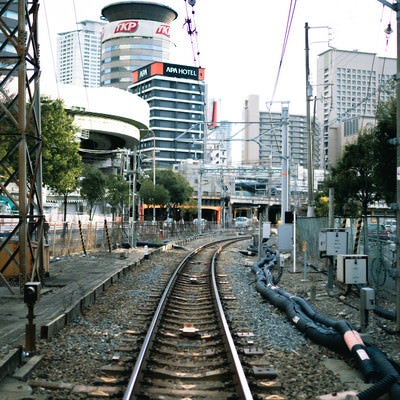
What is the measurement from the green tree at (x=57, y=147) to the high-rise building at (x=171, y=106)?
84956mm

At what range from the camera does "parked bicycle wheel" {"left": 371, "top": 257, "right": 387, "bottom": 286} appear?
11391 mm

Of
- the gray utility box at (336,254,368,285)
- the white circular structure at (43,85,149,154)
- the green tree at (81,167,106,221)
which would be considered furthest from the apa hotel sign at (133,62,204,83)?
the gray utility box at (336,254,368,285)

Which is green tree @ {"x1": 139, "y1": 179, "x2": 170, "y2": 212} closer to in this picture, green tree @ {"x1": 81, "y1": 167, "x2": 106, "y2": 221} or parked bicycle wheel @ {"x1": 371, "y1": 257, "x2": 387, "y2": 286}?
green tree @ {"x1": 81, "y1": 167, "x2": 106, "y2": 221}

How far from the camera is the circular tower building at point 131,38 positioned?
140000mm

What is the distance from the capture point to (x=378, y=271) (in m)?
11.7

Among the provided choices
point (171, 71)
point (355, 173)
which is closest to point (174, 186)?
point (355, 173)

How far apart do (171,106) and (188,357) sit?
11613 centimetres

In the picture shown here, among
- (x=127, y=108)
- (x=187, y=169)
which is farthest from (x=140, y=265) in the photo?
(x=187, y=169)

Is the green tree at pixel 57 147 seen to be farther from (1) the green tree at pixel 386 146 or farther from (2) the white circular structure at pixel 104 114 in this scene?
(2) the white circular structure at pixel 104 114

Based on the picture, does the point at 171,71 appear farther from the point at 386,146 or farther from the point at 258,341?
the point at 258,341

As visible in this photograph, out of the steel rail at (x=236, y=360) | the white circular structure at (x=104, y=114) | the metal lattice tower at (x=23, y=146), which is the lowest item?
the steel rail at (x=236, y=360)

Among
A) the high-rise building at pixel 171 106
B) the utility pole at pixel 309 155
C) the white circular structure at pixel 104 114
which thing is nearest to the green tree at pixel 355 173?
the utility pole at pixel 309 155

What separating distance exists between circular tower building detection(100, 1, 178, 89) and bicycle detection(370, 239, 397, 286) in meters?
135

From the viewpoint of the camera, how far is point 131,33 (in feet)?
462
